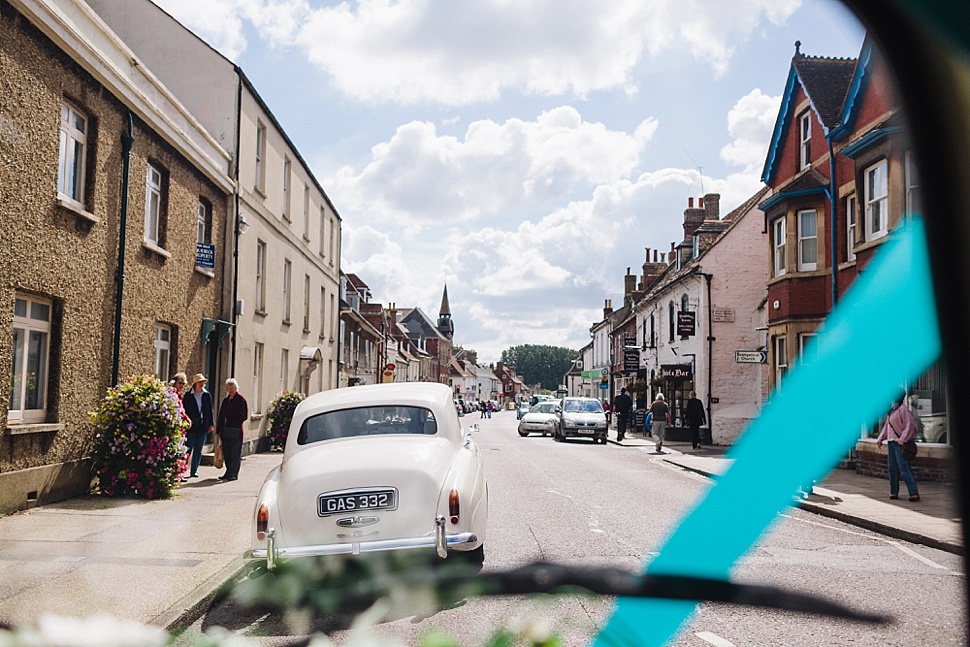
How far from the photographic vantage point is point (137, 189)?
43.2ft

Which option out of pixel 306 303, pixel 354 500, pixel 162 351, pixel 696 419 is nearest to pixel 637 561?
pixel 354 500

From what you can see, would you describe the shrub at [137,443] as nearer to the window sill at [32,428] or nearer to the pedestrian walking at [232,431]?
the window sill at [32,428]

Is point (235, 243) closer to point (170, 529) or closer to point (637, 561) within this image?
point (170, 529)

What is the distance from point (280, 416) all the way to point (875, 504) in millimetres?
14236

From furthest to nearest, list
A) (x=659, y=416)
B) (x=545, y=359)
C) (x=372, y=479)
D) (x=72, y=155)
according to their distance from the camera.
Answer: (x=545, y=359) → (x=659, y=416) → (x=72, y=155) → (x=372, y=479)

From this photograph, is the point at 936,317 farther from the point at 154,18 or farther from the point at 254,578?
the point at 154,18

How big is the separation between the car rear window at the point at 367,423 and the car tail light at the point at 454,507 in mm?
1533

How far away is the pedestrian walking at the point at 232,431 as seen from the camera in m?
13.7

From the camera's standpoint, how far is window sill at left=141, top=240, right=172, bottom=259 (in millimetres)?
13445

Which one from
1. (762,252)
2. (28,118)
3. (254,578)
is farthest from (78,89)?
(254,578)

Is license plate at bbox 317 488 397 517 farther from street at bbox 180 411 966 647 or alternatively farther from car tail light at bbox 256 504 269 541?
street at bbox 180 411 966 647

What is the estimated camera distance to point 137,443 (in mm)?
11102

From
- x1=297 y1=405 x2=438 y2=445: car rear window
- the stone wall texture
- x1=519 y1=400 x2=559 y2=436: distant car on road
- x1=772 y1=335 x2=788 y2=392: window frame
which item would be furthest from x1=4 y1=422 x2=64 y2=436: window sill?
x1=519 y1=400 x2=559 y2=436: distant car on road

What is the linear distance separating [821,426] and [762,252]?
602 centimetres
